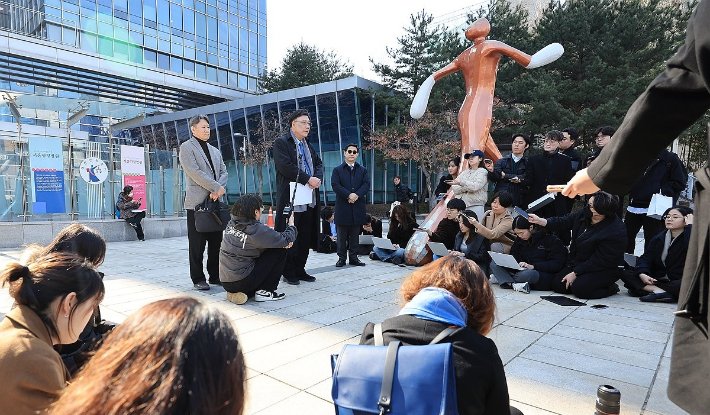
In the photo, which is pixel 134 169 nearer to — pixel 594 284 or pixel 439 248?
pixel 439 248

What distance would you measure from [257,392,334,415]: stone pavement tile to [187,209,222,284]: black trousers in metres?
3.11

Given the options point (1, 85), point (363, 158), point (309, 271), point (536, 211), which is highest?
point (1, 85)

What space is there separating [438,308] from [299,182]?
14.0 ft

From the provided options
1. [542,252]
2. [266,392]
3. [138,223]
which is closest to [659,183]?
[542,252]

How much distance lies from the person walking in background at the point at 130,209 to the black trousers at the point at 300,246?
260 inches

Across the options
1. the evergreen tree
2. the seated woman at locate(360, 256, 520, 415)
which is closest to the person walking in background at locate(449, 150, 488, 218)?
the seated woman at locate(360, 256, 520, 415)

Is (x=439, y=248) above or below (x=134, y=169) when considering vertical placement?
below

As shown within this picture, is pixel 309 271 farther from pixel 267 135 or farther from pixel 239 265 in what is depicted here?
pixel 267 135

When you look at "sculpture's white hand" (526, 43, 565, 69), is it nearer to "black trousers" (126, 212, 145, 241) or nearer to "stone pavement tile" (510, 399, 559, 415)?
"stone pavement tile" (510, 399, 559, 415)

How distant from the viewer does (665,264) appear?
4.79 meters

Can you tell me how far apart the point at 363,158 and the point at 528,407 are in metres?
21.8

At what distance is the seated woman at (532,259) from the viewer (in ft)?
17.1

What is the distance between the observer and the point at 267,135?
25.1 m

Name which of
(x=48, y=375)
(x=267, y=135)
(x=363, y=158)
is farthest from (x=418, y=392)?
(x=267, y=135)
